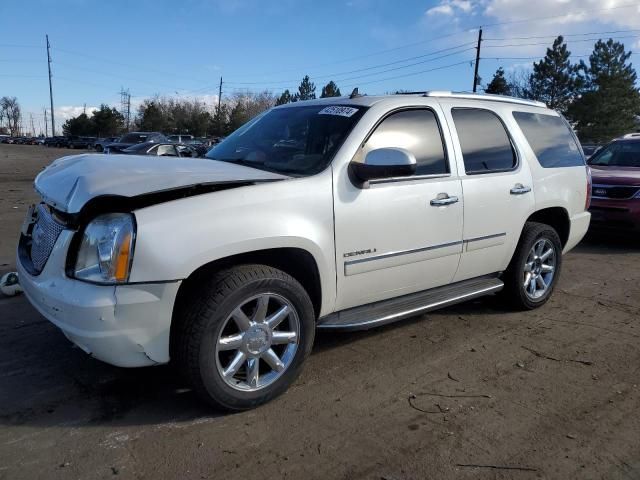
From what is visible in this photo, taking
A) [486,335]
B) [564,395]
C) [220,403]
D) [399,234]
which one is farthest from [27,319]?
[564,395]

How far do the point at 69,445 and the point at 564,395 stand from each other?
9.50 feet

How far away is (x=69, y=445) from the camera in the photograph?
9.01ft

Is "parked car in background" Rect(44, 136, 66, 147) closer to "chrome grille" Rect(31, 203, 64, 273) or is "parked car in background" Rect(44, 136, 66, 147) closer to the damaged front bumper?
"chrome grille" Rect(31, 203, 64, 273)

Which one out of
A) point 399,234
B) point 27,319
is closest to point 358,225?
point 399,234

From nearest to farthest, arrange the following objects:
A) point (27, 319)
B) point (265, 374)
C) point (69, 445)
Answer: point (69, 445) < point (265, 374) < point (27, 319)

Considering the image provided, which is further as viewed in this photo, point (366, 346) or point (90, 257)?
point (366, 346)

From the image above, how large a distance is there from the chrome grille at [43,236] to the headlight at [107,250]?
0.29 metres

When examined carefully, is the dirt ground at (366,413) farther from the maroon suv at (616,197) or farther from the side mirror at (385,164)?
the maroon suv at (616,197)

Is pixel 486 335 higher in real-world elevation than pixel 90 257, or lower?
lower

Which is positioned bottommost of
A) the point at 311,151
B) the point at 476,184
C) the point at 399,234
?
the point at 399,234

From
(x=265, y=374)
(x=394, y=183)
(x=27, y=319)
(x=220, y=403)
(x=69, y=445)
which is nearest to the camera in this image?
(x=69, y=445)

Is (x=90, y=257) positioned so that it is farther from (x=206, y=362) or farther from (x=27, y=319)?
(x=27, y=319)

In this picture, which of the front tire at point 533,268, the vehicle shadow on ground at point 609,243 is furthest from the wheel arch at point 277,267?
the vehicle shadow on ground at point 609,243

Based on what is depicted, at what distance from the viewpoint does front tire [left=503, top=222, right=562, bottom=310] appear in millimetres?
4777
